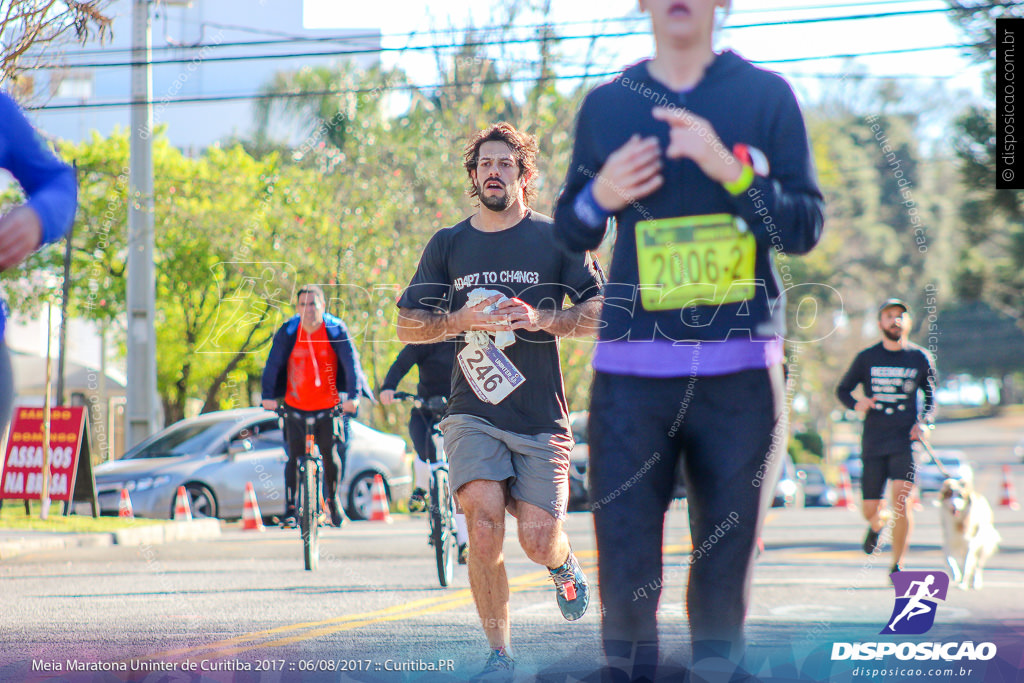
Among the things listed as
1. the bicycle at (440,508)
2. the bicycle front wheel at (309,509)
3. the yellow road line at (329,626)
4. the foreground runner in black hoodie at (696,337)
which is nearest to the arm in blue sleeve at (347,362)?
the bicycle front wheel at (309,509)

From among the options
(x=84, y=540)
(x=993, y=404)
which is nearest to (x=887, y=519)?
(x=84, y=540)

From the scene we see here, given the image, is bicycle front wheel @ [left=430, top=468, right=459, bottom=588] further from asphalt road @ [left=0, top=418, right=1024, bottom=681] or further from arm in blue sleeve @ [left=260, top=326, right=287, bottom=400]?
arm in blue sleeve @ [left=260, top=326, right=287, bottom=400]

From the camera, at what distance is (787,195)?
2.91 m

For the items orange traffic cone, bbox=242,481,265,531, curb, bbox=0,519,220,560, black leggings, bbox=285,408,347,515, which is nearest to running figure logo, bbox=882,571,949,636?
black leggings, bbox=285,408,347,515

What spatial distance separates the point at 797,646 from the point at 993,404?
9322cm

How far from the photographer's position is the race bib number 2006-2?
15.3ft

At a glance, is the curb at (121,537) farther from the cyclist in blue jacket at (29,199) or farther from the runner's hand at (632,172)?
the runner's hand at (632,172)

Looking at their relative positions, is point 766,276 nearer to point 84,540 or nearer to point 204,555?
point 204,555

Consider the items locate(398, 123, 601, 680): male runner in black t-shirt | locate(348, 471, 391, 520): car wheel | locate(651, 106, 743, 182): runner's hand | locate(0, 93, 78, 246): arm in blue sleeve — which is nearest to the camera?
locate(651, 106, 743, 182): runner's hand

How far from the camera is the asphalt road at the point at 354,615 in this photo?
480cm

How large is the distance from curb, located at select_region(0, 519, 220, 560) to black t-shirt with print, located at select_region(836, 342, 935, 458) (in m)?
6.71

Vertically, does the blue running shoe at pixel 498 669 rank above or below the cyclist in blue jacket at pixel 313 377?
below

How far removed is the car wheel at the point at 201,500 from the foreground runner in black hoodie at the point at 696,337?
1318 centimetres

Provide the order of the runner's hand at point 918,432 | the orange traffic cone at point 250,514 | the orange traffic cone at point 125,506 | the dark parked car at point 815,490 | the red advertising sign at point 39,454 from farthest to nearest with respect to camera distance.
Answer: the dark parked car at point 815,490
the orange traffic cone at point 250,514
the orange traffic cone at point 125,506
the red advertising sign at point 39,454
the runner's hand at point 918,432
